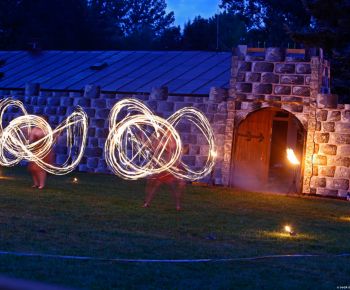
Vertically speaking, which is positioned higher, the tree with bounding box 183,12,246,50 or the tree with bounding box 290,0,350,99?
the tree with bounding box 183,12,246,50

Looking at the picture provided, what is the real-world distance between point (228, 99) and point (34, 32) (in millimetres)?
26610

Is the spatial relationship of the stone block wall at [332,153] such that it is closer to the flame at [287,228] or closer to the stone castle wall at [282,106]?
the stone castle wall at [282,106]

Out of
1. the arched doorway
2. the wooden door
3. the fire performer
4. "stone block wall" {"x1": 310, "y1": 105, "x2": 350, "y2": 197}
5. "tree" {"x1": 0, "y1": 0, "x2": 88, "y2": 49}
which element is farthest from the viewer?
"tree" {"x1": 0, "y1": 0, "x2": 88, "y2": 49}

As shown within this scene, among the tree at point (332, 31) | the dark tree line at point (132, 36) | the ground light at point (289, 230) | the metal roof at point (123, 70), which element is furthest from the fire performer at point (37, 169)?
the dark tree line at point (132, 36)

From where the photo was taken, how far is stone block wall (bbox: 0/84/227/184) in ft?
66.4

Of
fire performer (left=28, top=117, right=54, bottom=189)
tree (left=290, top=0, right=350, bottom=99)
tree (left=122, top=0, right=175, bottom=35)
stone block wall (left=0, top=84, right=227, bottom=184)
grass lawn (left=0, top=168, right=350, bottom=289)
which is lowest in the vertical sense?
grass lawn (left=0, top=168, right=350, bottom=289)

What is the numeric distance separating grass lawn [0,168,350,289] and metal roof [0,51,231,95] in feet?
20.1

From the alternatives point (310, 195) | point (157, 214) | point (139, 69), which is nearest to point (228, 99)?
point (310, 195)

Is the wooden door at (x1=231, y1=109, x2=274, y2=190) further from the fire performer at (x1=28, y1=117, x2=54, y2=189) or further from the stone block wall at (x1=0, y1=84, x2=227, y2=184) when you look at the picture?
the fire performer at (x1=28, y1=117, x2=54, y2=189)

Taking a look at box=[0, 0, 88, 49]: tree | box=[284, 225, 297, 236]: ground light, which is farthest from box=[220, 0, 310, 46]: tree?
box=[284, 225, 297, 236]: ground light

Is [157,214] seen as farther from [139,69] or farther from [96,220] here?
[139,69]

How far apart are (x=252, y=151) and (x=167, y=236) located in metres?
11.4

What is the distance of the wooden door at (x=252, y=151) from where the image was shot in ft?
66.1

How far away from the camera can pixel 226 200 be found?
16.0 meters
